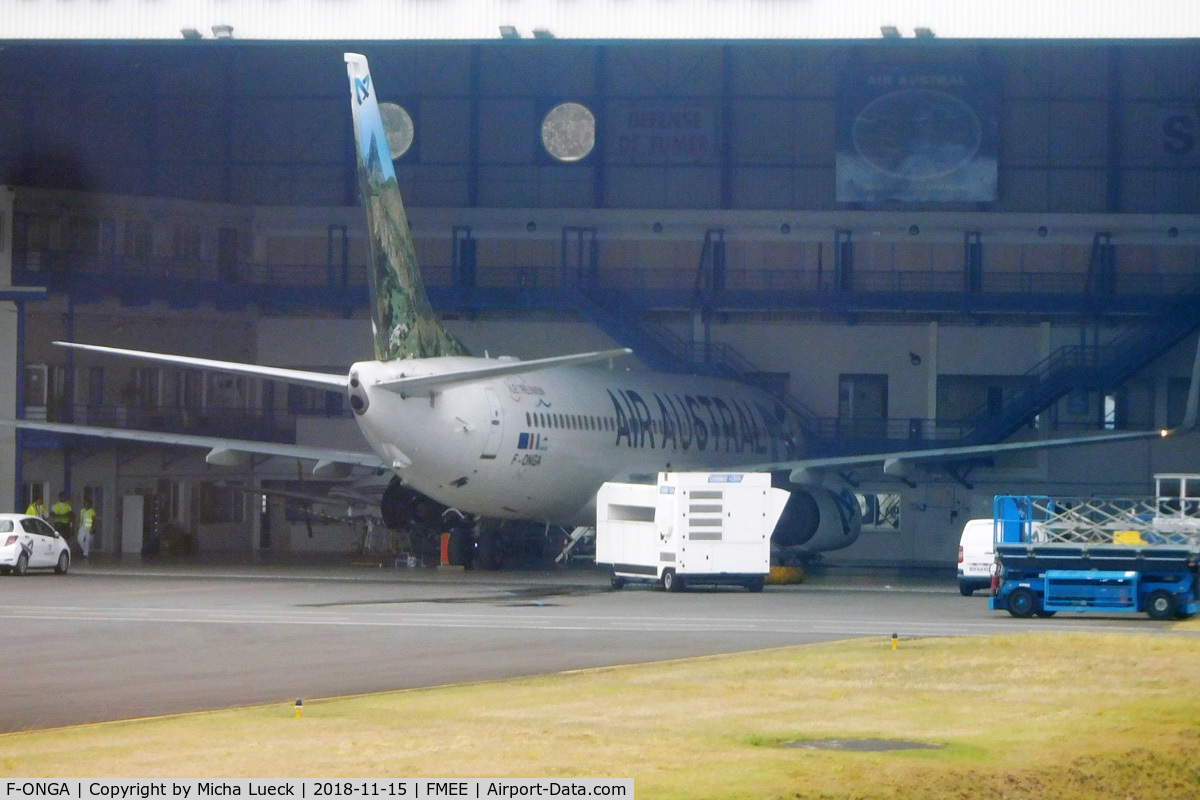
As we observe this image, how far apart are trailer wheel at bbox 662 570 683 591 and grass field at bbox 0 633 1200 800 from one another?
15.1m

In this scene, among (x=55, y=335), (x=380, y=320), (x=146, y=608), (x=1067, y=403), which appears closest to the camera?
(x=146, y=608)

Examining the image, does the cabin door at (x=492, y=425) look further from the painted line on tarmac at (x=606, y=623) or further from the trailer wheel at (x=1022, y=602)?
the trailer wheel at (x=1022, y=602)

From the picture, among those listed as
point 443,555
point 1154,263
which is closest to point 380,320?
point 443,555

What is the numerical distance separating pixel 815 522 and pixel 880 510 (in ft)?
45.5

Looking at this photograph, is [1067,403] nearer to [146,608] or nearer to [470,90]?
[470,90]

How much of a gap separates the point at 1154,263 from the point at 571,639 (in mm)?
37883

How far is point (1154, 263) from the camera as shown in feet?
179

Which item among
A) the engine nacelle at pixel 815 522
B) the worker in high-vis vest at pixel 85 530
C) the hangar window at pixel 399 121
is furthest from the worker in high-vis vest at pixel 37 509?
the engine nacelle at pixel 815 522

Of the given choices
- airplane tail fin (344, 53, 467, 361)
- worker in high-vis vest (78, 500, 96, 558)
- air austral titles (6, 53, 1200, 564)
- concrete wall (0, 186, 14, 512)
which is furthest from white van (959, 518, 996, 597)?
concrete wall (0, 186, 14, 512)

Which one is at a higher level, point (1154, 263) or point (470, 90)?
point (470, 90)

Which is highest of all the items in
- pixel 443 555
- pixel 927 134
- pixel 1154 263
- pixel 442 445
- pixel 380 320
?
pixel 927 134

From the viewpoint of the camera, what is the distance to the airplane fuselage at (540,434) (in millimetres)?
33188

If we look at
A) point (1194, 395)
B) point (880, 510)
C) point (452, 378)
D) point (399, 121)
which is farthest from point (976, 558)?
point (399, 121)

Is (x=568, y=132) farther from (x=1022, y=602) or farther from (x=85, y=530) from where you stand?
(x=1022, y=602)
